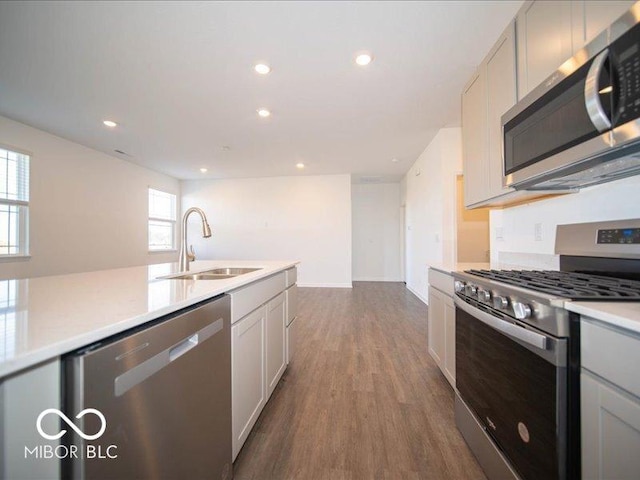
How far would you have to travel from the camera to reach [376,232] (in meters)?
7.32

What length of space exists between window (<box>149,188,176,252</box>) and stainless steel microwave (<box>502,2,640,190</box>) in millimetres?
6997

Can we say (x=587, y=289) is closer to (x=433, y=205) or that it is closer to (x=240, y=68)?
(x=240, y=68)

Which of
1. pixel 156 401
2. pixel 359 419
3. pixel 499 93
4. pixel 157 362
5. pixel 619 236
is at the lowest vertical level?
pixel 359 419

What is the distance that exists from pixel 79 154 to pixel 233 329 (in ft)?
17.5

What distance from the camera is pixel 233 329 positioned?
3.98ft

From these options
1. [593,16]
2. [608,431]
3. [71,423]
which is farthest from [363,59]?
[71,423]

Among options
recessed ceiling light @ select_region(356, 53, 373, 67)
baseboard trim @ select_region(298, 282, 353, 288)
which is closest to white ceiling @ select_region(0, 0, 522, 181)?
recessed ceiling light @ select_region(356, 53, 373, 67)

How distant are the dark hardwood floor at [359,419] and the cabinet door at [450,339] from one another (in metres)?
0.22

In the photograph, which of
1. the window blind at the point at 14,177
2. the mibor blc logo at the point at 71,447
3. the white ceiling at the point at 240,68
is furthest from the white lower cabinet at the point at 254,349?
the window blind at the point at 14,177

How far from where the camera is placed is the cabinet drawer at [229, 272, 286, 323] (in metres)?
1.24

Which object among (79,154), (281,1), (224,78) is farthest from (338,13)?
(79,154)

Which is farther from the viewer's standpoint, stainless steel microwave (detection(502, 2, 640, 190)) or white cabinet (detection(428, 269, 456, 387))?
white cabinet (detection(428, 269, 456, 387))

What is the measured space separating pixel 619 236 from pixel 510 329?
2.31 ft

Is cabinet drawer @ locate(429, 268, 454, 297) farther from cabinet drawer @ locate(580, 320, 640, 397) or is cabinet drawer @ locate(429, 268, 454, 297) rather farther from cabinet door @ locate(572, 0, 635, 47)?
cabinet door @ locate(572, 0, 635, 47)
